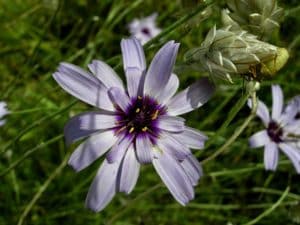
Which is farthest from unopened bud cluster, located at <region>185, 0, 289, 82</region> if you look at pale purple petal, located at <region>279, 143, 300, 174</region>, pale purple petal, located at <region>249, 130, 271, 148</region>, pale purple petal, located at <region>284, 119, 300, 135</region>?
pale purple petal, located at <region>284, 119, 300, 135</region>

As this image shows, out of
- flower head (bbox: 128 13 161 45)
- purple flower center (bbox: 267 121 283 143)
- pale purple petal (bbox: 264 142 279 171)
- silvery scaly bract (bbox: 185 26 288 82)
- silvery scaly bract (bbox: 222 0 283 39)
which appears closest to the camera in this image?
silvery scaly bract (bbox: 185 26 288 82)

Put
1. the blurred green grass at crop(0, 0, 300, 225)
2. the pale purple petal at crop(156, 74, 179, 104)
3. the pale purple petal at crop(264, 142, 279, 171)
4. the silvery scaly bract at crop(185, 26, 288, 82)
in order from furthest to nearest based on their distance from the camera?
the blurred green grass at crop(0, 0, 300, 225)
the pale purple petal at crop(264, 142, 279, 171)
the pale purple petal at crop(156, 74, 179, 104)
the silvery scaly bract at crop(185, 26, 288, 82)

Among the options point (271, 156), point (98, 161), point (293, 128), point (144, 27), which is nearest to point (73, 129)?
point (98, 161)

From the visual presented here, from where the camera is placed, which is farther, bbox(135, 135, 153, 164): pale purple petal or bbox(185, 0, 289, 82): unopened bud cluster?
bbox(135, 135, 153, 164): pale purple petal

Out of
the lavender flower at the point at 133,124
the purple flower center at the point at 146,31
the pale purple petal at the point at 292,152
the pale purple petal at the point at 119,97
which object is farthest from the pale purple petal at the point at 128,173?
the purple flower center at the point at 146,31

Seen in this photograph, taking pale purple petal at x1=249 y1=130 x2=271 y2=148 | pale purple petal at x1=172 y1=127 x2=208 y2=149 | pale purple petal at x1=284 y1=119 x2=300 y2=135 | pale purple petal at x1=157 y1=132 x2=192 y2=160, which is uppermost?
pale purple petal at x1=157 y1=132 x2=192 y2=160

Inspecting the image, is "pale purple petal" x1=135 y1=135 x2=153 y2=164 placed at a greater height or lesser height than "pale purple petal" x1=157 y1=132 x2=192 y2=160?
greater

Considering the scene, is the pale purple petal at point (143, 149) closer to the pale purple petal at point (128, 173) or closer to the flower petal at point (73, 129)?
the pale purple petal at point (128, 173)

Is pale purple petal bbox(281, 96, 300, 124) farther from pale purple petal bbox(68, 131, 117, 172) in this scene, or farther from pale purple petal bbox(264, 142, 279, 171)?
pale purple petal bbox(68, 131, 117, 172)

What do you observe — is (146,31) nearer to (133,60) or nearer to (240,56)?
(133,60)
